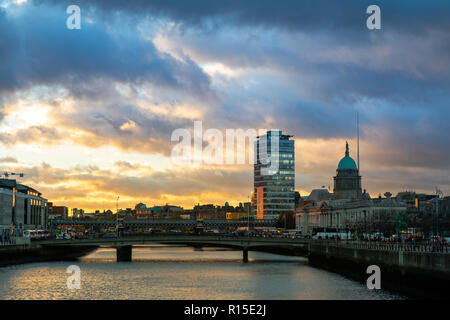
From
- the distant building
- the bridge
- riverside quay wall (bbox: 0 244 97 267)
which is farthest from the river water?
the distant building

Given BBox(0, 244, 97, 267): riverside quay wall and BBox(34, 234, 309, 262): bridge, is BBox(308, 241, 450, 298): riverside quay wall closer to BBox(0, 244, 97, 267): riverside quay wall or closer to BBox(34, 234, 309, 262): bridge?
BBox(34, 234, 309, 262): bridge

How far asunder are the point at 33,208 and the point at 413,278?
495 feet

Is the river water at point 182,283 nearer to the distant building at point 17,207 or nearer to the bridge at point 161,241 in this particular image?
the bridge at point 161,241

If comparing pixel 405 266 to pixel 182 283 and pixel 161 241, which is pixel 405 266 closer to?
pixel 182 283

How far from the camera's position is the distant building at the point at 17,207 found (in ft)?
511

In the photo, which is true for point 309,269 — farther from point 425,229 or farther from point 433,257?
point 425,229

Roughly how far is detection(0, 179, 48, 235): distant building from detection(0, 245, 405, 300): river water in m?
60.7

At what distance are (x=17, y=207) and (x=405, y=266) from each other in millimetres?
129143

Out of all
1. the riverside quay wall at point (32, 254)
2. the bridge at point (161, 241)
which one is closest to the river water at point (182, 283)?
the riverside quay wall at point (32, 254)

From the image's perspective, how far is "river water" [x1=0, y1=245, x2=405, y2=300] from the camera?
63.0 metres

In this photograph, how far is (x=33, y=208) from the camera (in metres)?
194

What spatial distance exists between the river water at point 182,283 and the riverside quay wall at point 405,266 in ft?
5.49

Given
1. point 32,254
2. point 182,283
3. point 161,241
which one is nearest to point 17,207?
point 32,254
